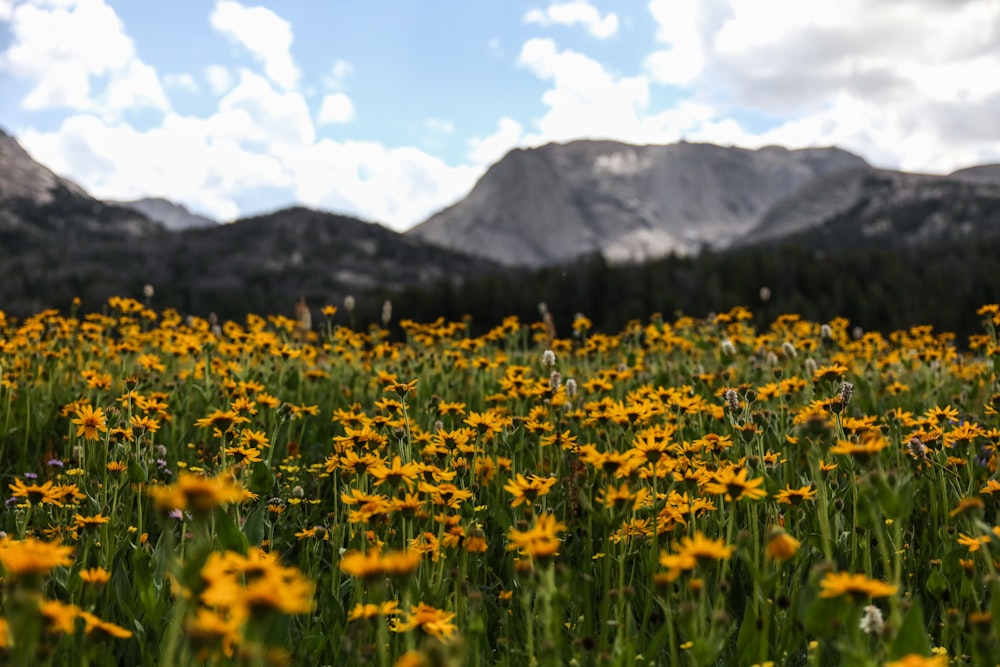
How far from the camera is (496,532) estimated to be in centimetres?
355

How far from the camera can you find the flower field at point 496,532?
170 cm

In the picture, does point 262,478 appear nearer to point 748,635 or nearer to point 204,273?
point 748,635

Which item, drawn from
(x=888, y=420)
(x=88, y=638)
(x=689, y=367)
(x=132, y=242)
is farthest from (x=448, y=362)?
(x=132, y=242)

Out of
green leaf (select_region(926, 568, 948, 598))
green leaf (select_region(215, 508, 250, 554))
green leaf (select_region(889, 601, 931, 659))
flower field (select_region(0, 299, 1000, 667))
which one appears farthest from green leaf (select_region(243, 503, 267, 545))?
green leaf (select_region(926, 568, 948, 598))

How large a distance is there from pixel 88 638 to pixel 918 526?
373cm

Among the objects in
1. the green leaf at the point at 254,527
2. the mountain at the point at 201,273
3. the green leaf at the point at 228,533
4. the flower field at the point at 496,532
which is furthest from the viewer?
the mountain at the point at 201,273

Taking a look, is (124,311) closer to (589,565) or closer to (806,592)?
(589,565)

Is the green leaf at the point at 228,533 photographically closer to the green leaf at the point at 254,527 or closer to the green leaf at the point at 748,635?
the green leaf at the point at 254,527

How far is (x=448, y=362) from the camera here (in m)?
7.41

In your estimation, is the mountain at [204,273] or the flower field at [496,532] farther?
the mountain at [204,273]

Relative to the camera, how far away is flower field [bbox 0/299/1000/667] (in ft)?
5.57

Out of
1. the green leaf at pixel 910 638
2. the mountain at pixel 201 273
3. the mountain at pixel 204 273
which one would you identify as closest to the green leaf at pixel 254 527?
the green leaf at pixel 910 638

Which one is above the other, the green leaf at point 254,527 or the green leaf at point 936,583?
the green leaf at point 254,527

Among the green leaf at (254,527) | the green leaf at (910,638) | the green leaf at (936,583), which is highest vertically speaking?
the green leaf at (910,638)
